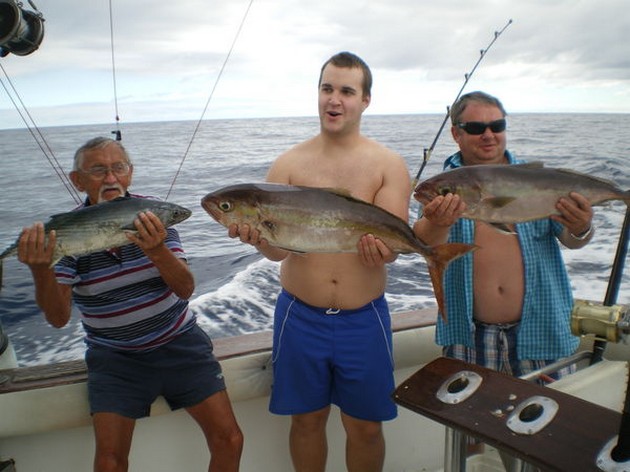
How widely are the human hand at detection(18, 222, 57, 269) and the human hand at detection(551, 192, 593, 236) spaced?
7.55ft

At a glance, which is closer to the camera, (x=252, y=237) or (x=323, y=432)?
(x=252, y=237)

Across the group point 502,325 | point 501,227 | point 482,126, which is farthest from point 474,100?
point 502,325

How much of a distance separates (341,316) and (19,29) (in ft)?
6.82

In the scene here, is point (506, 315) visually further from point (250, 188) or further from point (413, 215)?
point (413, 215)

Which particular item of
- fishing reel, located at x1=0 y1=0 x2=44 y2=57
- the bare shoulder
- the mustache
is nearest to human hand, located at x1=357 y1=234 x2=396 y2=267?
the bare shoulder

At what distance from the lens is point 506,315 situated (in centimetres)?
279

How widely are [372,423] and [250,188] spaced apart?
55.2 inches

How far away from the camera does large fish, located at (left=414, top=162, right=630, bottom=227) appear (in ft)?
8.13

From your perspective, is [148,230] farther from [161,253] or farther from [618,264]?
[618,264]

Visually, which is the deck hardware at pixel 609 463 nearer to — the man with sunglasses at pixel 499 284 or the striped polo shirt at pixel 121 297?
the man with sunglasses at pixel 499 284

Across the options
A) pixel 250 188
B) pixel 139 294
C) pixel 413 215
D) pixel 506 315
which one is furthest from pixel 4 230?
pixel 506 315

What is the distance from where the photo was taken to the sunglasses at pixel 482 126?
277 cm

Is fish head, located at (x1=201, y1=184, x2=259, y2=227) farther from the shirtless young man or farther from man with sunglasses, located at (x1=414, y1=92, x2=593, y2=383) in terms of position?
man with sunglasses, located at (x1=414, y1=92, x2=593, y2=383)

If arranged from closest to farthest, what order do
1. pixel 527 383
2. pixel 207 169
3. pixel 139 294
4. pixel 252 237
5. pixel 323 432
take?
pixel 527 383 → pixel 252 237 → pixel 139 294 → pixel 323 432 → pixel 207 169
